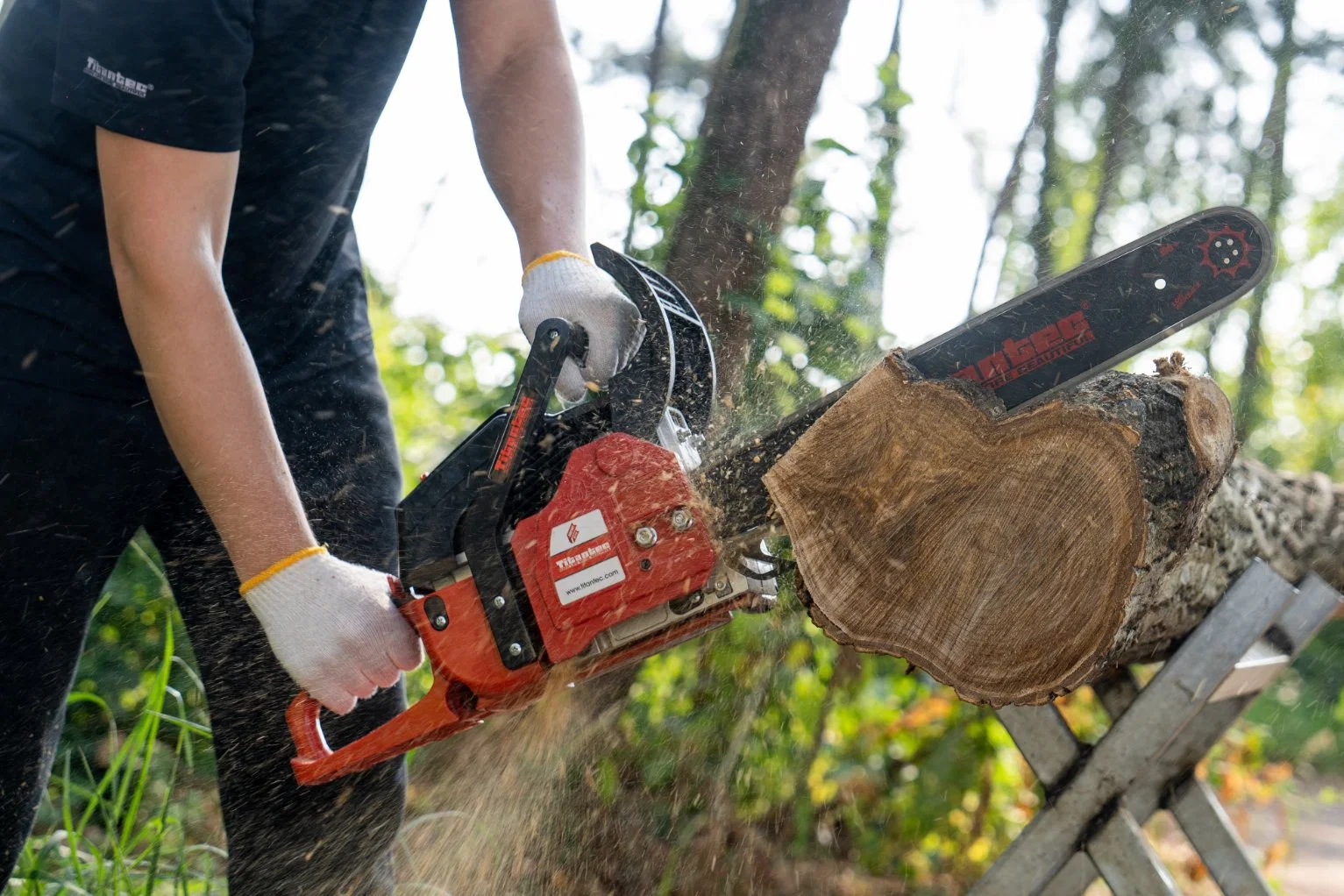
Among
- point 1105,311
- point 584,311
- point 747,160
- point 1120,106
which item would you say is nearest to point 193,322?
point 584,311

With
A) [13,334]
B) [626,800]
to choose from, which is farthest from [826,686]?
[13,334]

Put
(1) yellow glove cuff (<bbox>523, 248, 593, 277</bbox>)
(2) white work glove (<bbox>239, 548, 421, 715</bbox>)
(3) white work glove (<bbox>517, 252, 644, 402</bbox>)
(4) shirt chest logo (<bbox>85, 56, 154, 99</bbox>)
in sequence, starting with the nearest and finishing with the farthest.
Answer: (4) shirt chest logo (<bbox>85, 56, 154, 99</bbox>), (2) white work glove (<bbox>239, 548, 421, 715</bbox>), (3) white work glove (<bbox>517, 252, 644, 402</bbox>), (1) yellow glove cuff (<bbox>523, 248, 593, 277</bbox>)

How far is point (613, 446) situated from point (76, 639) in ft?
3.17

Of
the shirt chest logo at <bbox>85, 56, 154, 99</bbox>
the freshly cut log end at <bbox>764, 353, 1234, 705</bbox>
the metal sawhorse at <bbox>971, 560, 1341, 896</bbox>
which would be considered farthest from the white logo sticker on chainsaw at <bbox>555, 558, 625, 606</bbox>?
the metal sawhorse at <bbox>971, 560, 1341, 896</bbox>

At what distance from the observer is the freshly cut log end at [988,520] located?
1.41 meters

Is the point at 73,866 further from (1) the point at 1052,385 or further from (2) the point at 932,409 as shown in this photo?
(1) the point at 1052,385

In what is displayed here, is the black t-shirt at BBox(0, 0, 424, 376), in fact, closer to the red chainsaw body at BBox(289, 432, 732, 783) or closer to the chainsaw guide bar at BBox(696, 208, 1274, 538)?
the red chainsaw body at BBox(289, 432, 732, 783)

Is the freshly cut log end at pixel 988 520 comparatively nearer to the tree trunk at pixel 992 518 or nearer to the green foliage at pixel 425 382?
the tree trunk at pixel 992 518

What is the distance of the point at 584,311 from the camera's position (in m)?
1.73

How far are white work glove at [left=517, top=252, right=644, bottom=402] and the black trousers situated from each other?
41 centimetres

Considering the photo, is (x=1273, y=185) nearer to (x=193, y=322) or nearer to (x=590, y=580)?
(x=590, y=580)

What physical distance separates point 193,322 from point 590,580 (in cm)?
68

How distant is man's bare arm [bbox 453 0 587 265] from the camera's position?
6.32ft

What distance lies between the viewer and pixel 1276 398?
6516 mm
